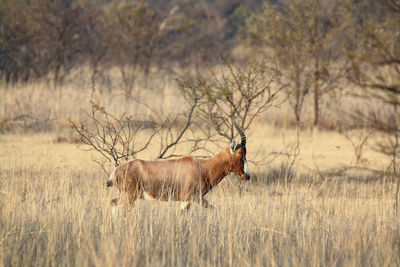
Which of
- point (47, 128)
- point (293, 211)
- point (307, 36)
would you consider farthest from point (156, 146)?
point (293, 211)

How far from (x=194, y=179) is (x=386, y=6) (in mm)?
2705

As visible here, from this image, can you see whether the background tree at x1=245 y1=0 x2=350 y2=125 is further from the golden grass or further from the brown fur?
the brown fur

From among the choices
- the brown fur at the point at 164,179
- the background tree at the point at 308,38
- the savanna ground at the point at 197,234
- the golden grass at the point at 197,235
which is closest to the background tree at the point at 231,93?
the brown fur at the point at 164,179

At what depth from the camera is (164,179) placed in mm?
5922

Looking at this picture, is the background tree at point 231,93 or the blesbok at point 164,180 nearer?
the blesbok at point 164,180

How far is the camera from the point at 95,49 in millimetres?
19922

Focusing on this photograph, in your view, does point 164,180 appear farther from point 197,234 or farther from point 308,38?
point 308,38

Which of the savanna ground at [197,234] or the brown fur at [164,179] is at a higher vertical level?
the brown fur at [164,179]

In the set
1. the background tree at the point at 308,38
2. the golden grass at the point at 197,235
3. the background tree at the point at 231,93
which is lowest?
the golden grass at the point at 197,235

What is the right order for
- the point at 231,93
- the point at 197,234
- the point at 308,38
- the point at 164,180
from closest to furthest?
the point at 197,234 → the point at 164,180 → the point at 231,93 → the point at 308,38

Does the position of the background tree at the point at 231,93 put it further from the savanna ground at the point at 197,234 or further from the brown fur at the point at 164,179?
the savanna ground at the point at 197,234

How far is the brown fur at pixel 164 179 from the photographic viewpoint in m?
5.85

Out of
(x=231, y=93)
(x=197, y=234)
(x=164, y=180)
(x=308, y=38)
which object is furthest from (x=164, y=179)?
(x=308, y=38)

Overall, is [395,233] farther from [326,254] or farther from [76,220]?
[76,220]
